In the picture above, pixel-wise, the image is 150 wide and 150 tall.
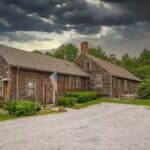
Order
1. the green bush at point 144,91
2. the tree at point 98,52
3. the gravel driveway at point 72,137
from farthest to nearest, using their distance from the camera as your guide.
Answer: the tree at point 98,52, the green bush at point 144,91, the gravel driveway at point 72,137

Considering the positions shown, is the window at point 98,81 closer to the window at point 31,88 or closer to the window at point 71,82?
the window at point 71,82

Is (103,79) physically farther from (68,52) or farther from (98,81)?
(68,52)

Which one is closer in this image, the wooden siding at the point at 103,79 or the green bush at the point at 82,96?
the green bush at the point at 82,96

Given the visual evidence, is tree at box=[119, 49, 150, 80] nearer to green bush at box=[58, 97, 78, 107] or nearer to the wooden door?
the wooden door

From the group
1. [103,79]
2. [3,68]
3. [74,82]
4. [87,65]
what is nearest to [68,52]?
[87,65]

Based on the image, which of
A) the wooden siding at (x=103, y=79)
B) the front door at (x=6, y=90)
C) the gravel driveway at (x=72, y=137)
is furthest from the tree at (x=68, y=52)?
the gravel driveway at (x=72, y=137)

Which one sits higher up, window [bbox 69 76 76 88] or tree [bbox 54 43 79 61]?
tree [bbox 54 43 79 61]

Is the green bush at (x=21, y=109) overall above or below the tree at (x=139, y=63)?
below

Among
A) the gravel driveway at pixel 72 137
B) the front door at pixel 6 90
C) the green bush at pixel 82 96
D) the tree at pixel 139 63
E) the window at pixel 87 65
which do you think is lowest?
the gravel driveway at pixel 72 137

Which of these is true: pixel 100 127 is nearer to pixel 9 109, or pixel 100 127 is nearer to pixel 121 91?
pixel 9 109

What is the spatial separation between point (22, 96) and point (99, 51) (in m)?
61.1

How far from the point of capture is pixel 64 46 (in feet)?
287

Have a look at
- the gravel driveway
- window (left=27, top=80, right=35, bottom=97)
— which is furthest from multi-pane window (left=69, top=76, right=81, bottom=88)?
the gravel driveway

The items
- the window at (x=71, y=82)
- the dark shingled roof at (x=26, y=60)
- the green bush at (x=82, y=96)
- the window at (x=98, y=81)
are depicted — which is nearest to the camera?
the dark shingled roof at (x=26, y=60)
